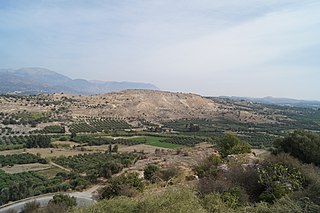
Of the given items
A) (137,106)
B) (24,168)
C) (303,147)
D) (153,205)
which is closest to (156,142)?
(24,168)

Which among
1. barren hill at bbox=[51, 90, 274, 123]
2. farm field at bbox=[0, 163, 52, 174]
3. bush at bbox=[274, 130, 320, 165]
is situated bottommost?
farm field at bbox=[0, 163, 52, 174]

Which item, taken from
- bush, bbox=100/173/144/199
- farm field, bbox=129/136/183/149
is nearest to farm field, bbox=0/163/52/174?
farm field, bbox=129/136/183/149

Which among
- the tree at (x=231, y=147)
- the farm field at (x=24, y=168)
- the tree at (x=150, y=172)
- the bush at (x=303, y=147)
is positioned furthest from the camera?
the farm field at (x=24, y=168)

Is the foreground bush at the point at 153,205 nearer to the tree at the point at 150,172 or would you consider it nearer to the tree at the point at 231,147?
the tree at the point at 150,172

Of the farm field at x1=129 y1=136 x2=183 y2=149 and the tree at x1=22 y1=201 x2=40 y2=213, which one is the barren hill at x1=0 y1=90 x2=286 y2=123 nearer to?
the farm field at x1=129 y1=136 x2=183 y2=149

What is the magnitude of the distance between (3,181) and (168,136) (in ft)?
153

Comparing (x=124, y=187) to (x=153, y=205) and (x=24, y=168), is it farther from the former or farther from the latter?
(x=24, y=168)

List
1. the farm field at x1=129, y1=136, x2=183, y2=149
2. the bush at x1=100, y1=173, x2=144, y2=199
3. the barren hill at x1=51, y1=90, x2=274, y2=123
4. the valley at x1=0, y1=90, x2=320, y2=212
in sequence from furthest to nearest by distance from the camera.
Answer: the barren hill at x1=51, y1=90, x2=274, y2=123 < the farm field at x1=129, y1=136, x2=183, y2=149 < the valley at x1=0, y1=90, x2=320, y2=212 < the bush at x1=100, y1=173, x2=144, y2=199

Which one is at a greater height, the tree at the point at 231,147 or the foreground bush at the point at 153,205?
the foreground bush at the point at 153,205

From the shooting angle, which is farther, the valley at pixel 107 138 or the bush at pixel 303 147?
the valley at pixel 107 138

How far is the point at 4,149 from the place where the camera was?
65.6 metres

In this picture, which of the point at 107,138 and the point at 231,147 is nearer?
the point at 231,147

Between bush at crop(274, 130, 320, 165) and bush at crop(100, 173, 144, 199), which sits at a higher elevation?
bush at crop(274, 130, 320, 165)

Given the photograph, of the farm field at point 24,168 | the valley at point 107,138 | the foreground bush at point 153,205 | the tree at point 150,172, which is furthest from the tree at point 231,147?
the farm field at point 24,168
